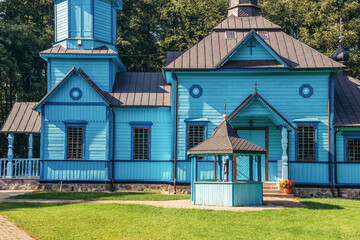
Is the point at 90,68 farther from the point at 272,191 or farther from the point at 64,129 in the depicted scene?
the point at 272,191

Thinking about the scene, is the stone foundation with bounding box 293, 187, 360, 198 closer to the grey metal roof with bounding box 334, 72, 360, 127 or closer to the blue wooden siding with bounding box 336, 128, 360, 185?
the blue wooden siding with bounding box 336, 128, 360, 185

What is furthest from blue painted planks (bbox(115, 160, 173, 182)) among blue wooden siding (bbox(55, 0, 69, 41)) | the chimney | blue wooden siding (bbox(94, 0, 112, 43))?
the chimney

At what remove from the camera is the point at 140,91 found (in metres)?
23.2

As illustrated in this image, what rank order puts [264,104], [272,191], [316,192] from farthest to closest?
[316,192], [264,104], [272,191]

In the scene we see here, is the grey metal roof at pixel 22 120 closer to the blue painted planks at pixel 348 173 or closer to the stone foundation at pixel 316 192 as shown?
the stone foundation at pixel 316 192

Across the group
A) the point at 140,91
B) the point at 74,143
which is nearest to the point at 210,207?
the point at 74,143

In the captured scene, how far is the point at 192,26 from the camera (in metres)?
36.0

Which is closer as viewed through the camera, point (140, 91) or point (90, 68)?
point (90, 68)

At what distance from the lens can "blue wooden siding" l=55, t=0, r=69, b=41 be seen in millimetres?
23391

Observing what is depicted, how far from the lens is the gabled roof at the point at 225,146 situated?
16062mm

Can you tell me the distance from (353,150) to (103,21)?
13.3 meters

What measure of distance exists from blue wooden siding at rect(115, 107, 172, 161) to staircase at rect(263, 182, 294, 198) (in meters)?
4.77

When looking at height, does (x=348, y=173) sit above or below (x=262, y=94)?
below

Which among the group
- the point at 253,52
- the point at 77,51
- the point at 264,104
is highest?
the point at 77,51
